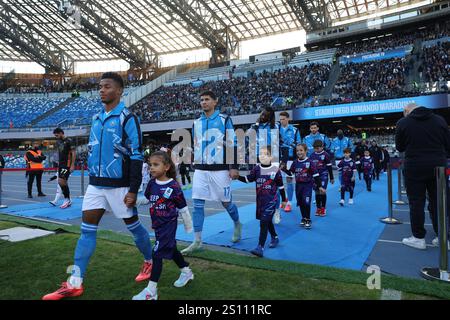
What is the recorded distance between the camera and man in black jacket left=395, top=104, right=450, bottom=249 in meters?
4.52

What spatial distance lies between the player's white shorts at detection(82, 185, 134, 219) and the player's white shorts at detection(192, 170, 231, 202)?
1.48m

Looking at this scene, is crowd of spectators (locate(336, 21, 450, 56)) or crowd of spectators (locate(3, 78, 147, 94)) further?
crowd of spectators (locate(3, 78, 147, 94))

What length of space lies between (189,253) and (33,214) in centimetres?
571

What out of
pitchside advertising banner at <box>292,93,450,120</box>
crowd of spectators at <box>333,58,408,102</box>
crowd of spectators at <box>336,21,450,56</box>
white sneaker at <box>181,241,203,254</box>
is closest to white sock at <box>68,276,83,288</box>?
white sneaker at <box>181,241,203,254</box>

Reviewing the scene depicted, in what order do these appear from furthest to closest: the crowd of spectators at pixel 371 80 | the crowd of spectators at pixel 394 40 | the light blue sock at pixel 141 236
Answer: the crowd of spectators at pixel 394 40 < the crowd of spectators at pixel 371 80 < the light blue sock at pixel 141 236

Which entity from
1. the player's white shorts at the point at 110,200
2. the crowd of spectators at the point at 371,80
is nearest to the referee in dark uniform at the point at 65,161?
the player's white shorts at the point at 110,200

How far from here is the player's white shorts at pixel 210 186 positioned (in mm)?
4652

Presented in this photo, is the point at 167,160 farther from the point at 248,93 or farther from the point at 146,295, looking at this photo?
the point at 248,93

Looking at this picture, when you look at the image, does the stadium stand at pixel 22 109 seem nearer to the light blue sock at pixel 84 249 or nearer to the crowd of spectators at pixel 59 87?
the crowd of spectators at pixel 59 87

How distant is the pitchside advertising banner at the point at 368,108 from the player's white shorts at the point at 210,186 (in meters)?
19.5

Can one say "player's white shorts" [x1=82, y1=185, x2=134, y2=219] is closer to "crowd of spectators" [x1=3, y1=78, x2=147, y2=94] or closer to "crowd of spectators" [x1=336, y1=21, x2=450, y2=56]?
"crowd of spectators" [x1=336, y1=21, x2=450, y2=56]

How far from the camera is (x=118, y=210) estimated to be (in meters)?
3.27

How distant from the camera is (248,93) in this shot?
34.5 metres

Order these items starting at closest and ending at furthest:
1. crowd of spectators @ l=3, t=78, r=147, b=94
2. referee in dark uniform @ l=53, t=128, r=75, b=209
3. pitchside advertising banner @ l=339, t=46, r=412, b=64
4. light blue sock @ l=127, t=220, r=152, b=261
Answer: light blue sock @ l=127, t=220, r=152, b=261 < referee in dark uniform @ l=53, t=128, r=75, b=209 < pitchside advertising banner @ l=339, t=46, r=412, b=64 < crowd of spectators @ l=3, t=78, r=147, b=94
